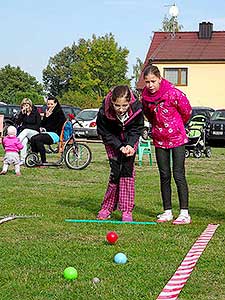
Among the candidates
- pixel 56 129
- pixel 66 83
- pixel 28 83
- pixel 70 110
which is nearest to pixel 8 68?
pixel 28 83

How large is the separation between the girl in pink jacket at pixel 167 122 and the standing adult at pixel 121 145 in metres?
0.19

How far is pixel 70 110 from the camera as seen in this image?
3788 centimetres

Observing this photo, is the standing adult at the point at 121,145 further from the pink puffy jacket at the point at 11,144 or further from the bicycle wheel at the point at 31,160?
the bicycle wheel at the point at 31,160

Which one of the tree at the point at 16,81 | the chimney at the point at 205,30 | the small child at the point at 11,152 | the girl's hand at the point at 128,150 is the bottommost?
the small child at the point at 11,152

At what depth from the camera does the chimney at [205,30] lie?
175 ft

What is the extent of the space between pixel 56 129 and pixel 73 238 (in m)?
9.24

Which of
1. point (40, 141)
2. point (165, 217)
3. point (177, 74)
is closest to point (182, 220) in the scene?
point (165, 217)

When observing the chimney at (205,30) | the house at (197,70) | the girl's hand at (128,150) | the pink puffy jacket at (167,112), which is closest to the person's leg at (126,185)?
the girl's hand at (128,150)

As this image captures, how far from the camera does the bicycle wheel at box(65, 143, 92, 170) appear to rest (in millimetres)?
16141

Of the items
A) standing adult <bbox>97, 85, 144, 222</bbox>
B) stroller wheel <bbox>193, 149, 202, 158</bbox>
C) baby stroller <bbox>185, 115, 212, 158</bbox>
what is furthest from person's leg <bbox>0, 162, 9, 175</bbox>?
stroller wheel <bbox>193, 149, 202, 158</bbox>

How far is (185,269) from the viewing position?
5824mm

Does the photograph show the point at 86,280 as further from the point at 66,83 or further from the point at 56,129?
the point at 66,83

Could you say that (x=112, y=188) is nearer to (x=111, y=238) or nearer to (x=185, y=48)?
(x=111, y=238)

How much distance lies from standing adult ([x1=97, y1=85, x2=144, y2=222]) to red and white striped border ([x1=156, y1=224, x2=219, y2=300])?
3.96ft
